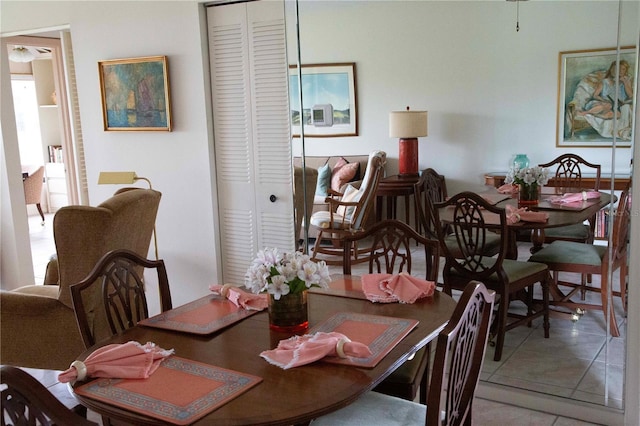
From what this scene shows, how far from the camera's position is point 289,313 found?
192cm

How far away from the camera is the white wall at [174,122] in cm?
367

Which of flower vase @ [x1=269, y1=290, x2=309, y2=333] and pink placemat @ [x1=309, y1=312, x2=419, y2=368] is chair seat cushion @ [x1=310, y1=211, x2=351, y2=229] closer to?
pink placemat @ [x1=309, y1=312, x2=419, y2=368]

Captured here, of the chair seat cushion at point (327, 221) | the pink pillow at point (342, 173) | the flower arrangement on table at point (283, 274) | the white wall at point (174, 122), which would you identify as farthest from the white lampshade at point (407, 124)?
the flower arrangement on table at point (283, 274)

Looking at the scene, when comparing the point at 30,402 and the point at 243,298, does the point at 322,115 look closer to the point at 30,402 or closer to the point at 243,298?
the point at 243,298

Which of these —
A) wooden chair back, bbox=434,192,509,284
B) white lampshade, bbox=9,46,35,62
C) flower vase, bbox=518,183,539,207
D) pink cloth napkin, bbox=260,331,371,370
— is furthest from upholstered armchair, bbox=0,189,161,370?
white lampshade, bbox=9,46,35,62

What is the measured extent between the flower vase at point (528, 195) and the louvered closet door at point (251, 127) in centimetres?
130

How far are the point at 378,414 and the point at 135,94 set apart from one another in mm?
2788

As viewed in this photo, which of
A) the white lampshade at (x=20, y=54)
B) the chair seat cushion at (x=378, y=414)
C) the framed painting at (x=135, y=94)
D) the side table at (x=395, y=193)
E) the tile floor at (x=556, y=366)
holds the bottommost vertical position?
the tile floor at (x=556, y=366)

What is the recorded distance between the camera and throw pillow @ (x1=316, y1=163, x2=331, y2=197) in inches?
134

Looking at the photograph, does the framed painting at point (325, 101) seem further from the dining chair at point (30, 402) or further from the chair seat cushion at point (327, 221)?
the dining chair at point (30, 402)

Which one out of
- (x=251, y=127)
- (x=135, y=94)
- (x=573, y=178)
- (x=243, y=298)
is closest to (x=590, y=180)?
(x=573, y=178)

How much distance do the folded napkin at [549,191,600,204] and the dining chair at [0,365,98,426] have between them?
2.30 metres

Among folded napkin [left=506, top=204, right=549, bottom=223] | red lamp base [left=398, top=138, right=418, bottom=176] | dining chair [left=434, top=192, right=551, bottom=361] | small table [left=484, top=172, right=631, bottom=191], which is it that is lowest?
dining chair [left=434, top=192, right=551, bottom=361]

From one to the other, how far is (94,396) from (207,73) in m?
2.48
